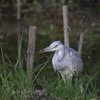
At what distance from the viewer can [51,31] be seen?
971cm

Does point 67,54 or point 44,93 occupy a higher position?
point 67,54

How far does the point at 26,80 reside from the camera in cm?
396

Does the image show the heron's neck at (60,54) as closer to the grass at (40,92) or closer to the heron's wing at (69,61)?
the heron's wing at (69,61)

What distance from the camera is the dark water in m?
7.05

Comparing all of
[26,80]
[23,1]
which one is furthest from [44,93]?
[23,1]

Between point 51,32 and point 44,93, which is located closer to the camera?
point 44,93

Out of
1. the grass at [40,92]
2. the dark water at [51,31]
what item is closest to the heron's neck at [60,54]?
the grass at [40,92]

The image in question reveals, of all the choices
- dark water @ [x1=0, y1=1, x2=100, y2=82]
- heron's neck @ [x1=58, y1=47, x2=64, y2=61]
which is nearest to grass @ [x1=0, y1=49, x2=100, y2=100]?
heron's neck @ [x1=58, y1=47, x2=64, y2=61]

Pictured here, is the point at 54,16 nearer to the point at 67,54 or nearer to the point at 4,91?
the point at 67,54

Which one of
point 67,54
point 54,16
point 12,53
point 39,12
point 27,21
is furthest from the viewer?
point 39,12

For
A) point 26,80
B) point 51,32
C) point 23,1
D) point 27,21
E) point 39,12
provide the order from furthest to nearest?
point 23,1
point 39,12
point 27,21
point 51,32
point 26,80

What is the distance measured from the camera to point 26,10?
13.2 m

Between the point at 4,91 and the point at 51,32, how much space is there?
6081 mm

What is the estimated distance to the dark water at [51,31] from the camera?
7047 mm
